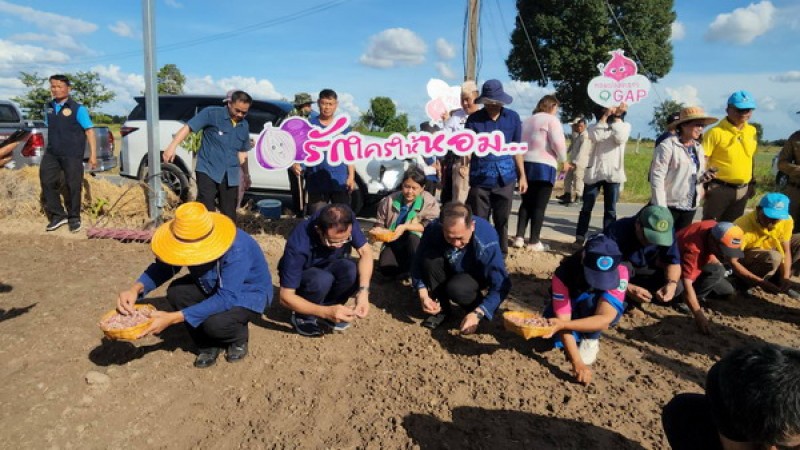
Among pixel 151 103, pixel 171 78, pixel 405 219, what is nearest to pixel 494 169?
pixel 405 219

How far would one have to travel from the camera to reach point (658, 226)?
3.08 metres

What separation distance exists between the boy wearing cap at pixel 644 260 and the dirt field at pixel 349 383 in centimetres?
28

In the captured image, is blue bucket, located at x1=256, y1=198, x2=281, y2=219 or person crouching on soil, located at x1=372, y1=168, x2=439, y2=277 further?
blue bucket, located at x1=256, y1=198, x2=281, y2=219

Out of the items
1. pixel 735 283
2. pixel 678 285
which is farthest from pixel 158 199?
pixel 735 283

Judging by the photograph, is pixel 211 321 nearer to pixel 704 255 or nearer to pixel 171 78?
pixel 704 255

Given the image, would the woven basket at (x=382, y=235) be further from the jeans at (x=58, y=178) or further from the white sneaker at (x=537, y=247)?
the jeans at (x=58, y=178)

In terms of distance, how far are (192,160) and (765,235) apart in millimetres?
6245

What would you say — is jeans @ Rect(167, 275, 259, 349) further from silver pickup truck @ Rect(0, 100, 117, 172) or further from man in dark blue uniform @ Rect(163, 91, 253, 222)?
silver pickup truck @ Rect(0, 100, 117, 172)

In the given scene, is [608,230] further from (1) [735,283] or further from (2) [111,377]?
(2) [111,377]

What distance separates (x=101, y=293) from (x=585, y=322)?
3392 millimetres

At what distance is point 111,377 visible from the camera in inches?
109

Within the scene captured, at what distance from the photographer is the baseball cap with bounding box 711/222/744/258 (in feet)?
11.3

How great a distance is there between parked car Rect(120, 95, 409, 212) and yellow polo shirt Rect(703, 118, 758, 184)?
3627mm

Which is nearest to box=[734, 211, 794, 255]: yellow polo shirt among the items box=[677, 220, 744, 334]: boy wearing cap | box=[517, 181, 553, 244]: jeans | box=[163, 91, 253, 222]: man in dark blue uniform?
box=[677, 220, 744, 334]: boy wearing cap
